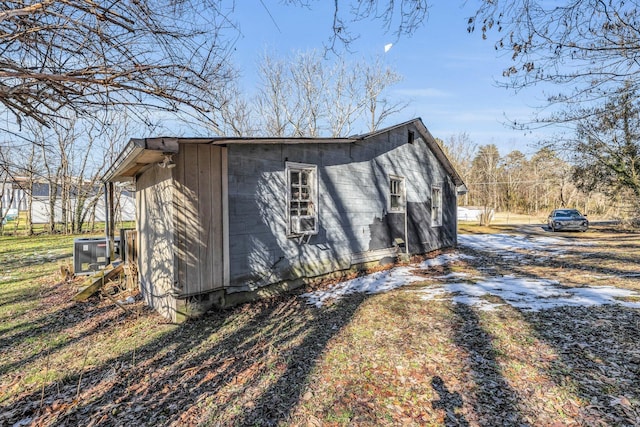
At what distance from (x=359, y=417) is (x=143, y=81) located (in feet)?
12.0

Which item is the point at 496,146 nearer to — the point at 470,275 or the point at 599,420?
the point at 470,275

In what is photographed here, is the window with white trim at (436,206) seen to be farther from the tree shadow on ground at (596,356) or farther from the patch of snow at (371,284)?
the tree shadow on ground at (596,356)

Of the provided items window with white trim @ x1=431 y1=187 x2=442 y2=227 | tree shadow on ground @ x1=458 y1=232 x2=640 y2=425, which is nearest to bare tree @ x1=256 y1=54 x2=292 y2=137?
window with white trim @ x1=431 y1=187 x2=442 y2=227

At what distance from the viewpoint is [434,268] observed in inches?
347

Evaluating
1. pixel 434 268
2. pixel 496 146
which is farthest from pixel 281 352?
pixel 496 146

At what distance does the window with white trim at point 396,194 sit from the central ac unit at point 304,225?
10.3ft

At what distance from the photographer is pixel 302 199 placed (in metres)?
6.93

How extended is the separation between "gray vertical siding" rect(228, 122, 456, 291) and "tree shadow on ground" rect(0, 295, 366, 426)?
1.44m

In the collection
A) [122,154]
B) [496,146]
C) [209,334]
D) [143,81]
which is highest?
[496,146]

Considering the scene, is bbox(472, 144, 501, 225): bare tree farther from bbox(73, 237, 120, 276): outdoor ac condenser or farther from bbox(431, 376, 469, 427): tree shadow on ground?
bbox(431, 376, 469, 427): tree shadow on ground

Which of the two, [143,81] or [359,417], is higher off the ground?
[143,81]

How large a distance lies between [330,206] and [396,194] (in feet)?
9.76

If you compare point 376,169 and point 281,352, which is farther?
point 376,169

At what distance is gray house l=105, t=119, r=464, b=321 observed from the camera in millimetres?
5094
